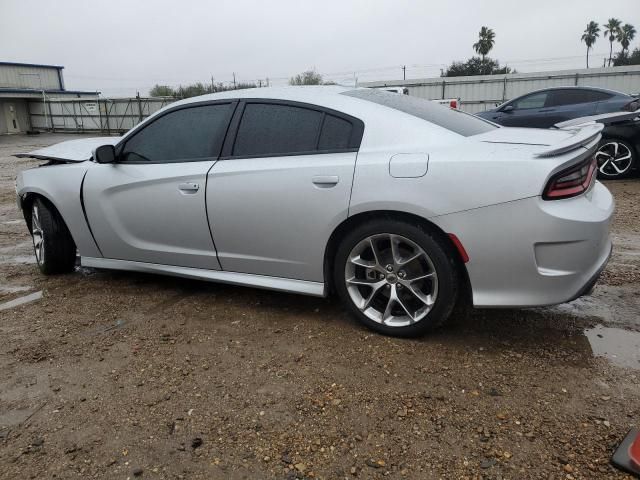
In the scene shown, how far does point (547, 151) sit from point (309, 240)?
4.73ft

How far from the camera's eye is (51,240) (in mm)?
4418

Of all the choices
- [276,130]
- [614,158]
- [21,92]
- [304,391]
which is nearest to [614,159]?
[614,158]

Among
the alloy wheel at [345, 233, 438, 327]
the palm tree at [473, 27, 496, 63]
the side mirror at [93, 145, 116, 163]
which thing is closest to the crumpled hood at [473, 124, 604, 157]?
the alloy wheel at [345, 233, 438, 327]

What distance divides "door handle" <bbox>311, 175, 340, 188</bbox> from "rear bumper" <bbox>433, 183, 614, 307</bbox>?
649mm

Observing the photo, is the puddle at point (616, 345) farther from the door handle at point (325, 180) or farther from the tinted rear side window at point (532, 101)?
the tinted rear side window at point (532, 101)

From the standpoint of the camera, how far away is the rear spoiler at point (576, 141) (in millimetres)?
2672

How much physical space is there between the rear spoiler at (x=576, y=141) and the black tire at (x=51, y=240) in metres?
3.81

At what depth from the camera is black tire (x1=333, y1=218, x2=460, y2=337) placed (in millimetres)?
2889

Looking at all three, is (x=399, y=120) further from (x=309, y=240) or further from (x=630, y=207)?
(x=630, y=207)

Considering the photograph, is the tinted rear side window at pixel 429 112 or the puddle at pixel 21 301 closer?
the tinted rear side window at pixel 429 112

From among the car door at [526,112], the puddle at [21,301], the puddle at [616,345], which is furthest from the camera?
the car door at [526,112]

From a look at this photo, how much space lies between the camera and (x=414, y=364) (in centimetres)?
287

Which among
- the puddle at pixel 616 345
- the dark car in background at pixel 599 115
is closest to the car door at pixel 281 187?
the puddle at pixel 616 345

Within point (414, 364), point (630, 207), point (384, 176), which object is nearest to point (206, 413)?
point (414, 364)
